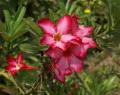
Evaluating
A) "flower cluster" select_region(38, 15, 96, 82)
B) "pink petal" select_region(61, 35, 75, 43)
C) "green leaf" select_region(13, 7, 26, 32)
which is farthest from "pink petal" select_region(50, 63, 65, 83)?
"green leaf" select_region(13, 7, 26, 32)

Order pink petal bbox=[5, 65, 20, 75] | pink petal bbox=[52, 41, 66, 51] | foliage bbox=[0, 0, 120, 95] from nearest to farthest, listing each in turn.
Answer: pink petal bbox=[52, 41, 66, 51], foliage bbox=[0, 0, 120, 95], pink petal bbox=[5, 65, 20, 75]

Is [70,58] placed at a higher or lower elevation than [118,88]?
higher

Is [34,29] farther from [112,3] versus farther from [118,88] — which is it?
[118,88]

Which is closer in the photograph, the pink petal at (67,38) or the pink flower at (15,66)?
the pink petal at (67,38)

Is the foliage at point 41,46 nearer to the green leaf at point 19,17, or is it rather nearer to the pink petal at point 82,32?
the green leaf at point 19,17

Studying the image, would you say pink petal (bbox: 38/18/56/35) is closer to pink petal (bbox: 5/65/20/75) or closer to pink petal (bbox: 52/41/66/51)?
pink petal (bbox: 52/41/66/51)

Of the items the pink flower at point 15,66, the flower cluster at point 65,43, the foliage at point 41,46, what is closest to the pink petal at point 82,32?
the flower cluster at point 65,43

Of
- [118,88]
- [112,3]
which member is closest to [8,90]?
[112,3]

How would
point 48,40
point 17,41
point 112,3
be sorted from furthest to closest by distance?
point 17,41, point 112,3, point 48,40

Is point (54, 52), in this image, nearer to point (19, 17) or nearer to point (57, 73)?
point (57, 73)
